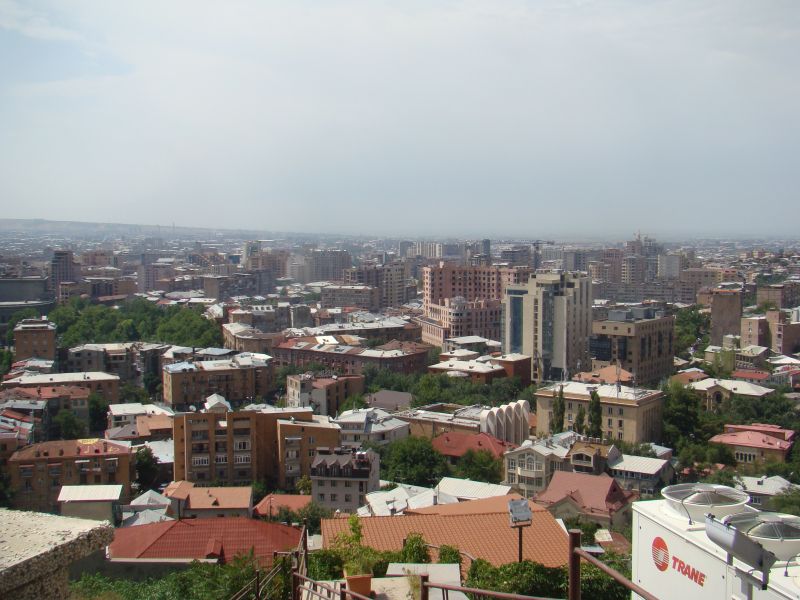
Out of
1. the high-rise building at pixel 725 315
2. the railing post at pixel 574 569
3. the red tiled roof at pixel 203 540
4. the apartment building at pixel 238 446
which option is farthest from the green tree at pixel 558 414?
the high-rise building at pixel 725 315

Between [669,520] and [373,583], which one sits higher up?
[669,520]

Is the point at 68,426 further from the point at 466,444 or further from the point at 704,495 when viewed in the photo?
the point at 704,495

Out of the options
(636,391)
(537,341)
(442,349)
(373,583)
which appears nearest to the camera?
(373,583)

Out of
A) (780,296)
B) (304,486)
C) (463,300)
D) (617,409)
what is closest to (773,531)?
(304,486)

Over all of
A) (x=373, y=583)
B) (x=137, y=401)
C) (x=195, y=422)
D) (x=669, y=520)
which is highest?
(x=669, y=520)

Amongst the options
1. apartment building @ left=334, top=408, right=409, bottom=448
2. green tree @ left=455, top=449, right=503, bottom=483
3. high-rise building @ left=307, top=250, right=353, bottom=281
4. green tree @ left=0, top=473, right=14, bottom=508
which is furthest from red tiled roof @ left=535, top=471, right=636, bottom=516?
high-rise building @ left=307, top=250, right=353, bottom=281

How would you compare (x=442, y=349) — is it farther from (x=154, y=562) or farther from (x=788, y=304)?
(x=154, y=562)

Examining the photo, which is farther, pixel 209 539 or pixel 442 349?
pixel 442 349

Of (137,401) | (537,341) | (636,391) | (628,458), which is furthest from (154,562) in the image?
(537,341)
